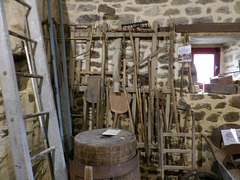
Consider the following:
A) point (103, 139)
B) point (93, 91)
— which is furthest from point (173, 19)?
point (103, 139)

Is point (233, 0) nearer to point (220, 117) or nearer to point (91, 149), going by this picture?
point (220, 117)

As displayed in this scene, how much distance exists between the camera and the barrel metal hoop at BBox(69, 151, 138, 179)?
1114 mm

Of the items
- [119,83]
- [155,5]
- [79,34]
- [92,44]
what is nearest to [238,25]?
[155,5]

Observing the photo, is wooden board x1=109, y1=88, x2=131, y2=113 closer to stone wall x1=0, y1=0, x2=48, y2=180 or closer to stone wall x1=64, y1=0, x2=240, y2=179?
stone wall x1=64, y1=0, x2=240, y2=179

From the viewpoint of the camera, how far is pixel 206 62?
305 centimetres

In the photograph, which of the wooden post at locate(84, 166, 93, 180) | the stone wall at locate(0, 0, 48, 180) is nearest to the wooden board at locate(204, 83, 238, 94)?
the wooden post at locate(84, 166, 93, 180)

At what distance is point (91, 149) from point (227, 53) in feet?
9.03

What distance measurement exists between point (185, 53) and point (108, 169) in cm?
175

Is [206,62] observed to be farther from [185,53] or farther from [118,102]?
[118,102]

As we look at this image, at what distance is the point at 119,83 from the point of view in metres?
2.30

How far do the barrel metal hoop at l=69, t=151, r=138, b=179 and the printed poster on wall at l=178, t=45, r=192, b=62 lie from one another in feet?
5.06

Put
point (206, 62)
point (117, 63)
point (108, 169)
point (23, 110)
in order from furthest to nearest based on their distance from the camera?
point (206, 62)
point (117, 63)
point (23, 110)
point (108, 169)

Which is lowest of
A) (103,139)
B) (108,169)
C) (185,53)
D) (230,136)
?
(230,136)

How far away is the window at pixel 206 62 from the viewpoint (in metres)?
3.02
